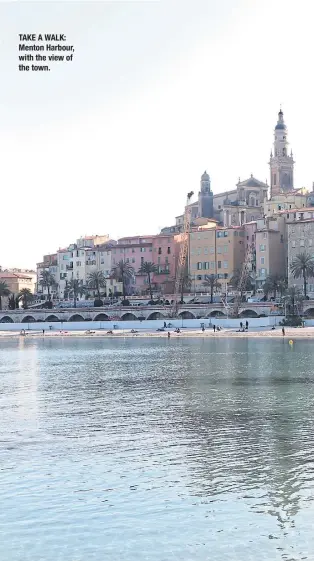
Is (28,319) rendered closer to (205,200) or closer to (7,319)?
(7,319)

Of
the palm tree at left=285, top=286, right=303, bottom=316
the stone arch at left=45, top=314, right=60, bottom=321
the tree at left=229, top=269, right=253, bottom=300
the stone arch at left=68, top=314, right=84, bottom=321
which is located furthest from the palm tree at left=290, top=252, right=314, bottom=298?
the stone arch at left=45, top=314, right=60, bottom=321

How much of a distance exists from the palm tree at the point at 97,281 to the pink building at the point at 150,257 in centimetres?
555

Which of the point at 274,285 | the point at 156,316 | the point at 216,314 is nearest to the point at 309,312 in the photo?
the point at 274,285

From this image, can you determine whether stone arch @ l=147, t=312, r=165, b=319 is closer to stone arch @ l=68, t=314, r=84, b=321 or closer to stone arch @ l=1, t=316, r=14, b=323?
stone arch @ l=68, t=314, r=84, b=321

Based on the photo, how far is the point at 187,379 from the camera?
51969mm

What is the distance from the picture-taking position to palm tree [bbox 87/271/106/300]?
145m

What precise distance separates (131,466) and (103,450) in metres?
2.91

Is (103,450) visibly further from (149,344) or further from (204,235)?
(204,235)

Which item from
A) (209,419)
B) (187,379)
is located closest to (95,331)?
(187,379)

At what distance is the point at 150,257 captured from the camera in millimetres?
149625

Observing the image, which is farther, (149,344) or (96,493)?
(149,344)

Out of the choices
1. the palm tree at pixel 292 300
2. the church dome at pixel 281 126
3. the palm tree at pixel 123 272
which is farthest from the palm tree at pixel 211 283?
the church dome at pixel 281 126

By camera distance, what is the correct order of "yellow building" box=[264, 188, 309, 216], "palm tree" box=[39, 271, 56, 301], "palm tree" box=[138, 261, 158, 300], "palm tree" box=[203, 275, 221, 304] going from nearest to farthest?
"palm tree" box=[203, 275, 221, 304]
"palm tree" box=[138, 261, 158, 300]
"yellow building" box=[264, 188, 309, 216]
"palm tree" box=[39, 271, 56, 301]

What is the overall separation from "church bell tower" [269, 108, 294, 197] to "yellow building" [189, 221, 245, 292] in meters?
32.1
